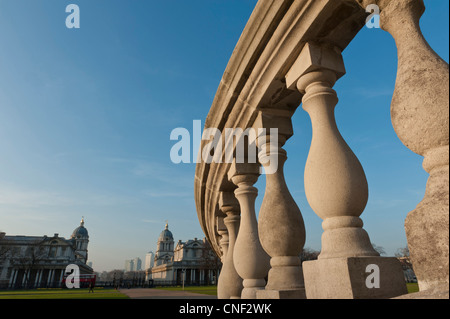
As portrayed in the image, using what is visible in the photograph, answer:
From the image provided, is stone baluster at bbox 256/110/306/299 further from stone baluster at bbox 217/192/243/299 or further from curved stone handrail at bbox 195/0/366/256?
stone baluster at bbox 217/192/243/299

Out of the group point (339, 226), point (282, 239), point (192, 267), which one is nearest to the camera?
point (339, 226)

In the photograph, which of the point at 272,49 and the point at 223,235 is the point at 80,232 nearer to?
the point at 223,235

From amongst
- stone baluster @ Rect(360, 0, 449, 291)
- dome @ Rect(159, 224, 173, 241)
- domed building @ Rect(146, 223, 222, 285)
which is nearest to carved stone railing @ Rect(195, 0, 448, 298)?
stone baluster @ Rect(360, 0, 449, 291)

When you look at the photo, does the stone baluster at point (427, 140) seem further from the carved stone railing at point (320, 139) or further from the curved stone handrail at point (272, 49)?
the curved stone handrail at point (272, 49)

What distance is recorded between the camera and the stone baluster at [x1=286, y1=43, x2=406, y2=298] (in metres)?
2.89

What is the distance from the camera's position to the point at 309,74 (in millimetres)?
4215

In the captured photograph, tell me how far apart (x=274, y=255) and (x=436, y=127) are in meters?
3.41

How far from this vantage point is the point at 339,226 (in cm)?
321

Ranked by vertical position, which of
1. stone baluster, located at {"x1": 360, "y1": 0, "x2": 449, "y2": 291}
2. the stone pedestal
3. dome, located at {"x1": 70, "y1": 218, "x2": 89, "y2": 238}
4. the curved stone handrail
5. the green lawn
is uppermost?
dome, located at {"x1": 70, "y1": 218, "x2": 89, "y2": 238}

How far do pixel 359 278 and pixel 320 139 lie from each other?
1.71 metres

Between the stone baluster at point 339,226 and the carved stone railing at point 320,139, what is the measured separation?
0.01 metres

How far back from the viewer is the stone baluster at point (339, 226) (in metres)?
2.89

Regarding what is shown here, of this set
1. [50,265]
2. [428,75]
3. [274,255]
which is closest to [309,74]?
[428,75]

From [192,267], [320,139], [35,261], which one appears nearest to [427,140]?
[320,139]
